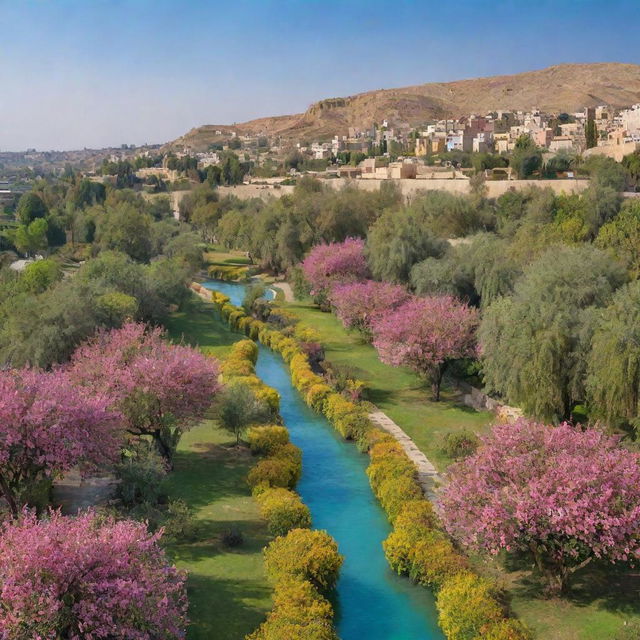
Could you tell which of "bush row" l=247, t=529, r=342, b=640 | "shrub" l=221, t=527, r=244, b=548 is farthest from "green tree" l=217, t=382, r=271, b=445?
"bush row" l=247, t=529, r=342, b=640

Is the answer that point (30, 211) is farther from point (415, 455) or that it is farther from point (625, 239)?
point (415, 455)

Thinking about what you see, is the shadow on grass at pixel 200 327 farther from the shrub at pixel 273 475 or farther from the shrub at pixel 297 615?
the shrub at pixel 297 615

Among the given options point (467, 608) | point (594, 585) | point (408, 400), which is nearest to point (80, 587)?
point (467, 608)

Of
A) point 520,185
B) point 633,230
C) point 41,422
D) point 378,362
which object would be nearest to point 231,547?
point 41,422

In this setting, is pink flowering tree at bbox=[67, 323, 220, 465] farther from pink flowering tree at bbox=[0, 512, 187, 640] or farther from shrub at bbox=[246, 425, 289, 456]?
pink flowering tree at bbox=[0, 512, 187, 640]

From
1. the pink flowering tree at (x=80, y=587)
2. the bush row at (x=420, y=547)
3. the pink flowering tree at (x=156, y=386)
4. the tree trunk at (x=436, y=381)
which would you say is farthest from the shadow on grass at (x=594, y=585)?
the tree trunk at (x=436, y=381)

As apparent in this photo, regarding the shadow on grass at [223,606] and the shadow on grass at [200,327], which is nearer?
the shadow on grass at [223,606]
